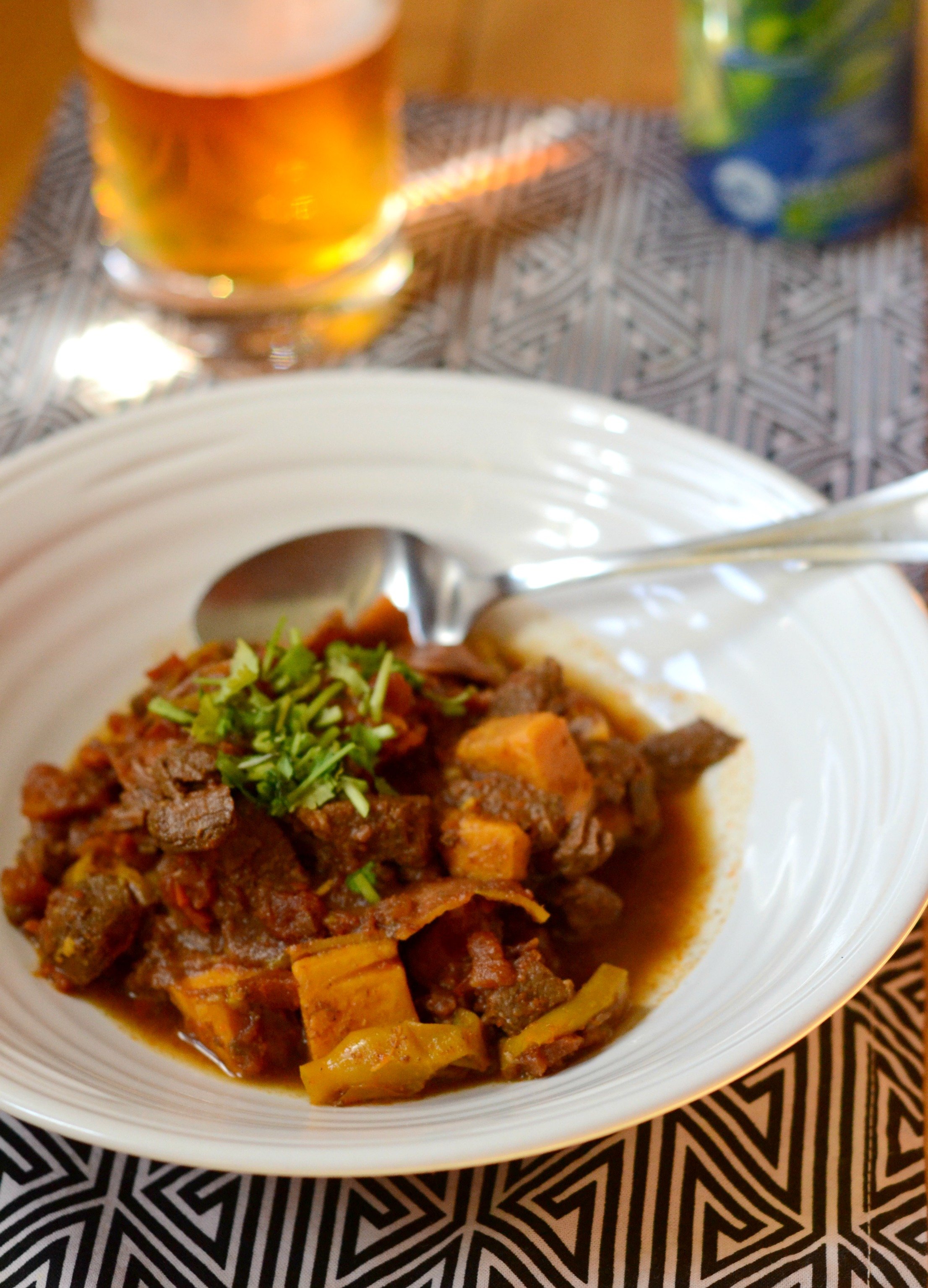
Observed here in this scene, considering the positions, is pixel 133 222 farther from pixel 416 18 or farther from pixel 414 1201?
pixel 414 1201

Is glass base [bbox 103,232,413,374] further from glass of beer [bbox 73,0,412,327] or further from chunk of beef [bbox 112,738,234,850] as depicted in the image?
chunk of beef [bbox 112,738,234,850]

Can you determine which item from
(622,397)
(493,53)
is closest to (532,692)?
(622,397)

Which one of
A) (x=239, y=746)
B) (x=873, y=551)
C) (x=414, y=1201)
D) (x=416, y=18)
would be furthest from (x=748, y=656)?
(x=416, y=18)

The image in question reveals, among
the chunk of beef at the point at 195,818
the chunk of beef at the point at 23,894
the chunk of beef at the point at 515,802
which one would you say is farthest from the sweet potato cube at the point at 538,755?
the chunk of beef at the point at 23,894

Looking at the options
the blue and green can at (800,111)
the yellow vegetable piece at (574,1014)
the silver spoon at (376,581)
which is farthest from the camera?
the blue and green can at (800,111)

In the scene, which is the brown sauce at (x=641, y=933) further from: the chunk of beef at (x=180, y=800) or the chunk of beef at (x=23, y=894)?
the chunk of beef at (x=180, y=800)
